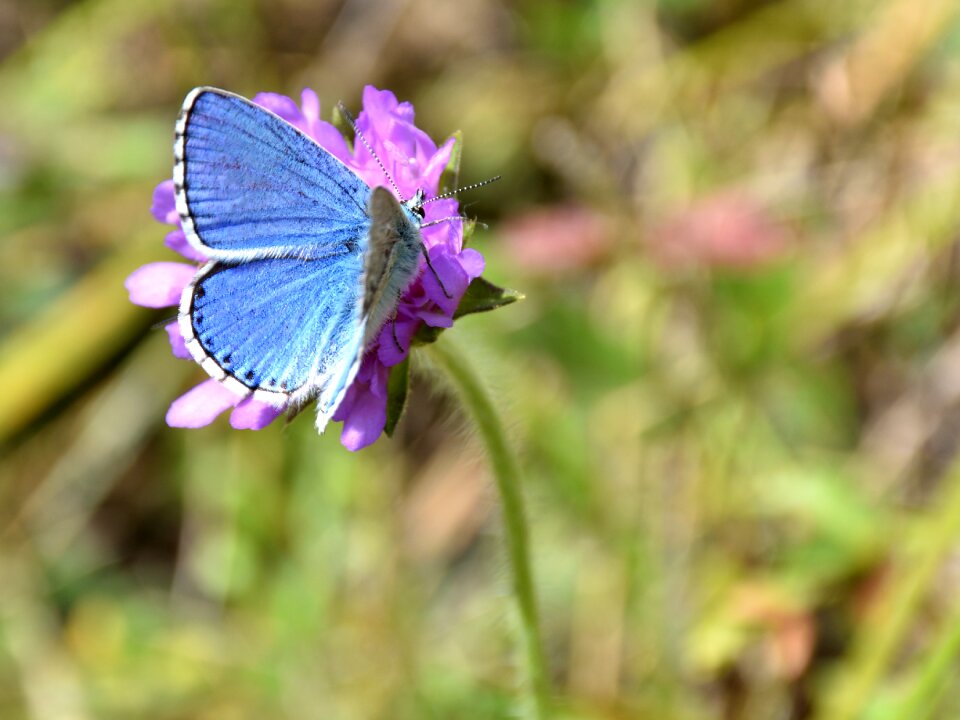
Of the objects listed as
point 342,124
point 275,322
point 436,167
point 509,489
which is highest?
point 342,124

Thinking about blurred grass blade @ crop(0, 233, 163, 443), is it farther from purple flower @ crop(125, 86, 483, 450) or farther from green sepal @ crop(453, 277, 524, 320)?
green sepal @ crop(453, 277, 524, 320)

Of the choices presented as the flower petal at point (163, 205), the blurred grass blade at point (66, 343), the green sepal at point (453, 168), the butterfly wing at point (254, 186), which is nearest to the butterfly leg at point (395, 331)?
the butterfly wing at point (254, 186)

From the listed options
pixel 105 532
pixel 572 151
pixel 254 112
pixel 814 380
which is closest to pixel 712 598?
pixel 814 380

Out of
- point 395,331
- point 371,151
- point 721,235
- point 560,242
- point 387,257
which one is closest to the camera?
point 387,257

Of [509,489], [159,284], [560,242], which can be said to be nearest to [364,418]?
[509,489]

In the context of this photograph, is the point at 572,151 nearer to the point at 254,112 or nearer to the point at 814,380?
the point at 814,380

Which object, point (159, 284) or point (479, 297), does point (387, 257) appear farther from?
point (159, 284)
